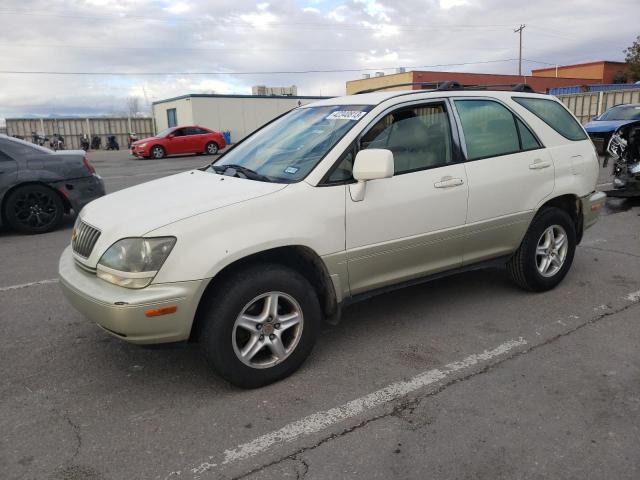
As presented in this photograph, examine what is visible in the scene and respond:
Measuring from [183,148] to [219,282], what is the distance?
23704mm

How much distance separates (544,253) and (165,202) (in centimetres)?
322

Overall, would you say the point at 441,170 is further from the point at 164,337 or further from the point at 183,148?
the point at 183,148

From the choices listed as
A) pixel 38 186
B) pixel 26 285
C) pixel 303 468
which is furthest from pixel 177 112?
pixel 303 468

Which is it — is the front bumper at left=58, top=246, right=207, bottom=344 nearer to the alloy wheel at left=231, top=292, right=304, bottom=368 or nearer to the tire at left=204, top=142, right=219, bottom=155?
the alloy wheel at left=231, top=292, right=304, bottom=368

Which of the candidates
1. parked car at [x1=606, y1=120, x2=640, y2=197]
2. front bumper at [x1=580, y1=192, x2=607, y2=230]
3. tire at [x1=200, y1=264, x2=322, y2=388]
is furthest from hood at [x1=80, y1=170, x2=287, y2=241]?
parked car at [x1=606, y1=120, x2=640, y2=197]

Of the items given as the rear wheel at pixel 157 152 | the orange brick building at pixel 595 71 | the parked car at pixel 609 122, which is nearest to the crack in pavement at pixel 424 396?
the parked car at pixel 609 122

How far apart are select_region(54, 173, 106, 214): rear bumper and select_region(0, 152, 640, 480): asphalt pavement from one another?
11.7 ft

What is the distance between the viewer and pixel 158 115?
4259cm

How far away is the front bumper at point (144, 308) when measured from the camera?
2861 millimetres

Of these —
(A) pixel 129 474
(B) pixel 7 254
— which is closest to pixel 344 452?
(A) pixel 129 474

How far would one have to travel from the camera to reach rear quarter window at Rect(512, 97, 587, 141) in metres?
4.64

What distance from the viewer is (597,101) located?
84.8ft

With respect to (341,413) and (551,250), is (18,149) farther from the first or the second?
(551,250)

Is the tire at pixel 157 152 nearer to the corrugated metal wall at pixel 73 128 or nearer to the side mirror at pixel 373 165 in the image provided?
the corrugated metal wall at pixel 73 128
